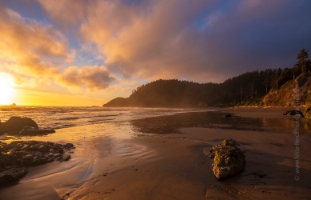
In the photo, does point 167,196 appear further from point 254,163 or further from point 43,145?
point 43,145

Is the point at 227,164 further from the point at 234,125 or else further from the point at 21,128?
the point at 21,128

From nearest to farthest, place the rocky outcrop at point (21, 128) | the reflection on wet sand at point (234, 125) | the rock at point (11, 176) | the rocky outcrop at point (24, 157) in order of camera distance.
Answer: the rock at point (11, 176)
the rocky outcrop at point (24, 157)
the reflection on wet sand at point (234, 125)
the rocky outcrop at point (21, 128)

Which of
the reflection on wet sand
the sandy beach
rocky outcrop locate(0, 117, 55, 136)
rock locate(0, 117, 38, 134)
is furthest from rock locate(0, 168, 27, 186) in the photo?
rock locate(0, 117, 38, 134)

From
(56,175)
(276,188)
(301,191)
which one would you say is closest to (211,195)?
(276,188)

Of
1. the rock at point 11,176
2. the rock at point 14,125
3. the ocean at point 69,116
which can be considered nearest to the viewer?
the rock at point 11,176

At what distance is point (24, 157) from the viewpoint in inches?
364

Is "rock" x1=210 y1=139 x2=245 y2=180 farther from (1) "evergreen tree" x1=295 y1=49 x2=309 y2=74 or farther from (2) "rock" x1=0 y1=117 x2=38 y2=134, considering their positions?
(1) "evergreen tree" x1=295 y1=49 x2=309 y2=74

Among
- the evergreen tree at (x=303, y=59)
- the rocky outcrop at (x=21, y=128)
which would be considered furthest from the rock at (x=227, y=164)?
the evergreen tree at (x=303, y=59)

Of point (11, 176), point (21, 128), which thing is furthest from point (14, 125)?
point (11, 176)

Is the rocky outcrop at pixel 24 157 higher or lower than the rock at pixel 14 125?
lower

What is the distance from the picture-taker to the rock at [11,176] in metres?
6.93

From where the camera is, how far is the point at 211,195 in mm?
5469

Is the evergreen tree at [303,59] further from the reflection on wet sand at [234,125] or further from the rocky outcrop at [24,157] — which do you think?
the rocky outcrop at [24,157]

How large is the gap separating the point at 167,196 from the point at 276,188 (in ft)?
11.7
